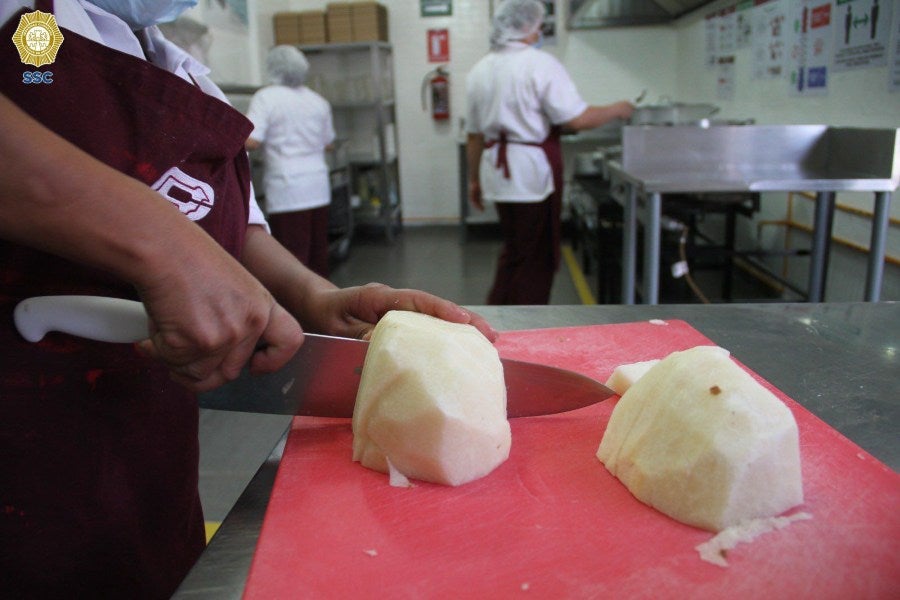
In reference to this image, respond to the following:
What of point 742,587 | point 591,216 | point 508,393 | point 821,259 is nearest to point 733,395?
point 742,587

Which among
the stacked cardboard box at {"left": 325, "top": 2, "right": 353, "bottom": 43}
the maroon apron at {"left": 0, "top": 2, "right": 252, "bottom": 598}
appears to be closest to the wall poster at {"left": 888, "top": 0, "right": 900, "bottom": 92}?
the maroon apron at {"left": 0, "top": 2, "right": 252, "bottom": 598}

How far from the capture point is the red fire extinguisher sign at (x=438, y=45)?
666 cm

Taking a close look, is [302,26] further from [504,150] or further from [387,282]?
[504,150]

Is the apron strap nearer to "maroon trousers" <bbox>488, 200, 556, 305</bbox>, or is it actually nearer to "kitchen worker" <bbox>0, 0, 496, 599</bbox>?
"maroon trousers" <bbox>488, 200, 556, 305</bbox>

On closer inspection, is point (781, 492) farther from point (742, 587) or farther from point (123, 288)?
point (123, 288)

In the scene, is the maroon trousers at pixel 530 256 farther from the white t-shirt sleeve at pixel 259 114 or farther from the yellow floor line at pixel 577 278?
the white t-shirt sleeve at pixel 259 114

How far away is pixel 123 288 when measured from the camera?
91 centimetres

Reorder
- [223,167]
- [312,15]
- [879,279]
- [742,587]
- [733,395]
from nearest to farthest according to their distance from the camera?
[742,587] → [733,395] → [223,167] → [879,279] → [312,15]

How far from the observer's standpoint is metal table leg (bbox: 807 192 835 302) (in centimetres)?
290

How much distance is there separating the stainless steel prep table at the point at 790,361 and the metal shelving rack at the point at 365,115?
15.7ft

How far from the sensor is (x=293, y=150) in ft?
14.0

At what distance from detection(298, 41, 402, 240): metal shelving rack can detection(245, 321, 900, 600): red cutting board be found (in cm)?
539

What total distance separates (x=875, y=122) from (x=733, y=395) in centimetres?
272

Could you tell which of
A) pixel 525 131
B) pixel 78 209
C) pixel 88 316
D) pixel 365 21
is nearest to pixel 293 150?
pixel 525 131
